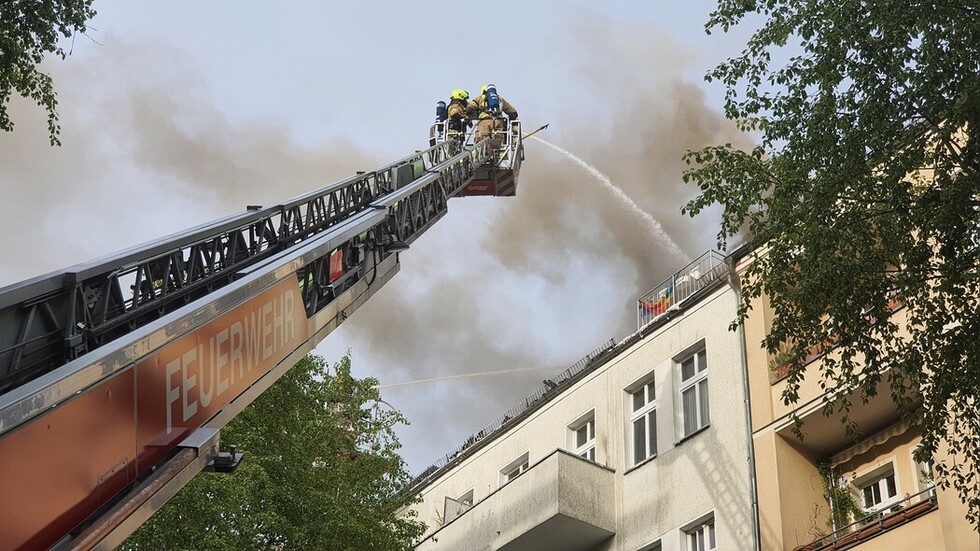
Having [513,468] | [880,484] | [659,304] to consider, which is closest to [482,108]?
[659,304]

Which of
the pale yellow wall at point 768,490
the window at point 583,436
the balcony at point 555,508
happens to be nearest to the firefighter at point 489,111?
the window at point 583,436

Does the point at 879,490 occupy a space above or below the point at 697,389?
below

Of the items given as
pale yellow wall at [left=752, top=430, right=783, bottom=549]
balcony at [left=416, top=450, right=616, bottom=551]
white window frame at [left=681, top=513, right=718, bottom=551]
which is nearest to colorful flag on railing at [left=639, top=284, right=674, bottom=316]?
balcony at [left=416, top=450, right=616, bottom=551]

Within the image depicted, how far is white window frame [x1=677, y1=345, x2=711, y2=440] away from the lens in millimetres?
20438

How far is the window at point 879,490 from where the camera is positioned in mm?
17734

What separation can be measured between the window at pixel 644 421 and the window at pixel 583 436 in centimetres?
130

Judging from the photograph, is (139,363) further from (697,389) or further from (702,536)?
(697,389)

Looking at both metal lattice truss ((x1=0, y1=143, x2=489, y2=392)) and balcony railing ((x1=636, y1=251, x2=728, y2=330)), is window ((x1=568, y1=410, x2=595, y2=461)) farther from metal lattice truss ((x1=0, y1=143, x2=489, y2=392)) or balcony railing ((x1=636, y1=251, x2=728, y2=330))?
metal lattice truss ((x1=0, y1=143, x2=489, y2=392))

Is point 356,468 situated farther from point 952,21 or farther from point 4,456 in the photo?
point 4,456

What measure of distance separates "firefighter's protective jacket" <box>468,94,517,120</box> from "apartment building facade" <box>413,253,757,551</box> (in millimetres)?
5613

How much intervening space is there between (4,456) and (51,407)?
458 mm

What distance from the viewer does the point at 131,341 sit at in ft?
22.6

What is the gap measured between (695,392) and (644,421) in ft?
4.82

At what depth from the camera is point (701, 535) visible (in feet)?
64.0
